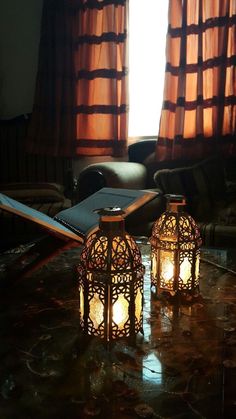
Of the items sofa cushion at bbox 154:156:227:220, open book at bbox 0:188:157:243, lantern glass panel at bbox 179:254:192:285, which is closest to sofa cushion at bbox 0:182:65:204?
sofa cushion at bbox 154:156:227:220

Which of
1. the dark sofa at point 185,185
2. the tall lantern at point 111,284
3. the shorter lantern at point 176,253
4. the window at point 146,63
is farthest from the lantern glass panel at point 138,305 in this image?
the window at point 146,63

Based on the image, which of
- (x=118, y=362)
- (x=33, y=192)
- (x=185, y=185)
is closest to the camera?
(x=118, y=362)

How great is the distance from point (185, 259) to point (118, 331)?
0.90 ft

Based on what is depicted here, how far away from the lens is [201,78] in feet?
8.56

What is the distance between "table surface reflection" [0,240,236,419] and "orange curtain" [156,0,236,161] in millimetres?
1835

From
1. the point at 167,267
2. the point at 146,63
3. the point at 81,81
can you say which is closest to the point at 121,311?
the point at 167,267

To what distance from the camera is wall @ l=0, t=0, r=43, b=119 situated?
3152 millimetres

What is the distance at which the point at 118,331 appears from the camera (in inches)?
26.5

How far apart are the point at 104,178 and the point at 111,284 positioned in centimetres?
165

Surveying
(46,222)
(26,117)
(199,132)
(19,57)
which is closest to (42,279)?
(46,222)

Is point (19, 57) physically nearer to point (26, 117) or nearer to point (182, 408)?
point (26, 117)

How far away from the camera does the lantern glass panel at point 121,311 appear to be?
680mm

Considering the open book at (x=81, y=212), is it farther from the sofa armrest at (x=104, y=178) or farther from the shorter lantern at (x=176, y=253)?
the sofa armrest at (x=104, y=178)

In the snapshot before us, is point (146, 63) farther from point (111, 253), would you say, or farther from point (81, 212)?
point (111, 253)
